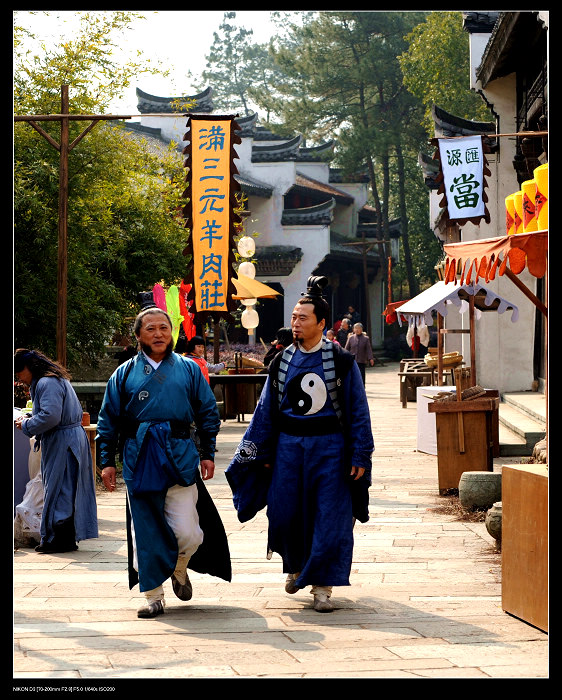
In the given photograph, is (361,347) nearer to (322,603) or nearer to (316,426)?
(316,426)

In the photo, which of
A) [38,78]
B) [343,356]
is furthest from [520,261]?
[38,78]

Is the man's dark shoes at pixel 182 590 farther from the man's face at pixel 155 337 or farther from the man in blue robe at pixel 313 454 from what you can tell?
the man's face at pixel 155 337

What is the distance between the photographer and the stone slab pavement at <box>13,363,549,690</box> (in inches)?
188

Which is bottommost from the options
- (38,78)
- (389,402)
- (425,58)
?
(389,402)

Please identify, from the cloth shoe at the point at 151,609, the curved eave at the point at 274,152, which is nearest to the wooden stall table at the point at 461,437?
the cloth shoe at the point at 151,609

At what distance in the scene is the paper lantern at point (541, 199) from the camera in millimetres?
6059

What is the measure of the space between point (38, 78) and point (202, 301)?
5084 mm

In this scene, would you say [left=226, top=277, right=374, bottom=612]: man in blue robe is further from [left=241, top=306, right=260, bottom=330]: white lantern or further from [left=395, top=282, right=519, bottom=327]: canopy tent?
[left=241, top=306, right=260, bottom=330]: white lantern

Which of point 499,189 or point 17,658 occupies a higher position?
Answer: point 499,189

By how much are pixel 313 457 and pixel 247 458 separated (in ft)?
1.37

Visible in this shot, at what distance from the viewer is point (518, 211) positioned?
259 inches

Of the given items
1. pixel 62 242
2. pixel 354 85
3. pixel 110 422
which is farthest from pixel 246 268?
pixel 354 85

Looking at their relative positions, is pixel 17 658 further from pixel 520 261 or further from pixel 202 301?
pixel 202 301
